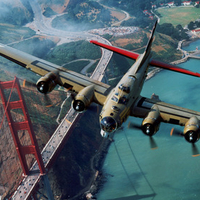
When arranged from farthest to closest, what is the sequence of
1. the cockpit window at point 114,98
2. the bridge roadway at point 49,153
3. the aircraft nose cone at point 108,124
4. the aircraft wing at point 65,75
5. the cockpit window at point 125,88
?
the bridge roadway at point 49,153
the aircraft wing at point 65,75
the cockpit window at point 125,88
the cockpit window at point 114,98
the aircraft nose cone at point 108,124

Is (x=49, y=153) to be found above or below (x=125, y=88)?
below

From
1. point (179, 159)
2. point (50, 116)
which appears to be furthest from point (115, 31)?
point (179, 159)

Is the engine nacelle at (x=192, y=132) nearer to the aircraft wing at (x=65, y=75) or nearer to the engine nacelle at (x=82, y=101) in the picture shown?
the aircraft wing at (x=65, y=75)

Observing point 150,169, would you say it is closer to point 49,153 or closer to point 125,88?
point 49,153

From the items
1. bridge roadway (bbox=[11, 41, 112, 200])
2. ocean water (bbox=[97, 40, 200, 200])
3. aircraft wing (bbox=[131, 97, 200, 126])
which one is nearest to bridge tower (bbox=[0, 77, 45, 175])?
bridge roadway (bbox=[11, 41, 112, 200])

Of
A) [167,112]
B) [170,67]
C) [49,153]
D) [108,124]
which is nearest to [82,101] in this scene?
→ [108,124]

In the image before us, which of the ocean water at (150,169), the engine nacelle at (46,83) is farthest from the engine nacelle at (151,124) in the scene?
the ocean water at (150,169)

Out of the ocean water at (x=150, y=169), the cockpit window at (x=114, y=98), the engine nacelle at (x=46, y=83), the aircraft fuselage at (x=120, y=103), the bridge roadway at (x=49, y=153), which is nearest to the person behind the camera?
the aircraft fuselage at (x=120, y=103)

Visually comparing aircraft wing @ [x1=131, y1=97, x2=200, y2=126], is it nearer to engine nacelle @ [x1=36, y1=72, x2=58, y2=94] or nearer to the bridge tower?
engine nacelle @ [x1=36, y1=72, x2=58, y2=94]
